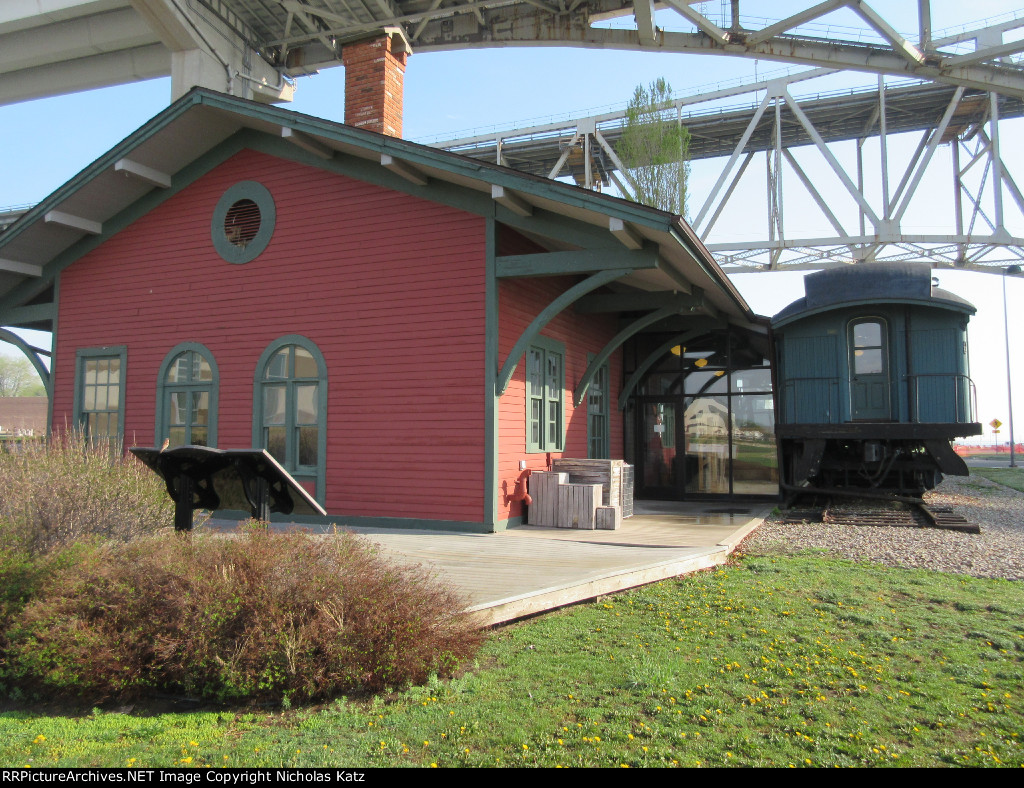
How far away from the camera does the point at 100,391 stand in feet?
38.1

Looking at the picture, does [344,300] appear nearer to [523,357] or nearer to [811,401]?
[523,357]

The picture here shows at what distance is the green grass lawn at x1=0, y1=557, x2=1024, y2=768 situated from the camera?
9.94 feet

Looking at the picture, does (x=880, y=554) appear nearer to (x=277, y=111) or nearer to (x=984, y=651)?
(x=984, y=651)

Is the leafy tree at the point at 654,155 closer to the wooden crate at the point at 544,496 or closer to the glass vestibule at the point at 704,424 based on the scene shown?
the glass vestibule at the point at 704,424

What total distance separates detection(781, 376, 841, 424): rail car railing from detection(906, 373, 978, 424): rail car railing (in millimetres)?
1129

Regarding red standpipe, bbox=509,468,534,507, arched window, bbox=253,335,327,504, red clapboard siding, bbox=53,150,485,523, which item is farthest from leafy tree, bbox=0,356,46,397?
red standpipe, bbox=509,468,534,507

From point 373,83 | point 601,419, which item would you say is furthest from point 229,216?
point 601,419

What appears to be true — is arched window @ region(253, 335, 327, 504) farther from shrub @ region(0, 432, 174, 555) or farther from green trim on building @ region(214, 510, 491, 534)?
shrub @ region(0, 432, 174, 555)

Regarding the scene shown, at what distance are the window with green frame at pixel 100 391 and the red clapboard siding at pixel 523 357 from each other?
620 centimetres

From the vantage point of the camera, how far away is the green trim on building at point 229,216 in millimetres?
10500

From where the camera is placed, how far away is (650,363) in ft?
44.3

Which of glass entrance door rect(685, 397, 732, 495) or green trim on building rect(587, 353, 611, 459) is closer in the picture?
green trim on building rect(587, 353, 611, 459)

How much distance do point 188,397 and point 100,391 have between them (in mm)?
1895
